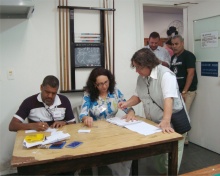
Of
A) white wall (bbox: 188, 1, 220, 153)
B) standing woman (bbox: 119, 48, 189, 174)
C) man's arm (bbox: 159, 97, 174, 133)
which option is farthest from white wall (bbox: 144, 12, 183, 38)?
man's arm (bbox: 159, 97, 174, 133)

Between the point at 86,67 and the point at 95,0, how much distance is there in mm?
830

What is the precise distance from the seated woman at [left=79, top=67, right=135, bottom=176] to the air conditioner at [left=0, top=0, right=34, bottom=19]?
2.78 ft

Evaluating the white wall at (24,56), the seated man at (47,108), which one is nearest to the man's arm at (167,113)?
the seated man at (47,108)

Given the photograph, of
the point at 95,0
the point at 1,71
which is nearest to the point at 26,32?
the point at 1,71

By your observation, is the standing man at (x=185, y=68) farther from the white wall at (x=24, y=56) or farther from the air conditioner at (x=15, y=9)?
the air conditioner at (x=15, y=9)

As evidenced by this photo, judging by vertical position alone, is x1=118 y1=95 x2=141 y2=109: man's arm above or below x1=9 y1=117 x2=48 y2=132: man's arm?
above

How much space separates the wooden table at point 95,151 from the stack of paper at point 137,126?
0.05 meters

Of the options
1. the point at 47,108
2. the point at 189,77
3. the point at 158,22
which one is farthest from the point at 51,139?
the point at 158,22

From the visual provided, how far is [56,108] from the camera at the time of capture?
7.06 feet

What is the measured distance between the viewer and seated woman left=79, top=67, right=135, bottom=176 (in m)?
2.17

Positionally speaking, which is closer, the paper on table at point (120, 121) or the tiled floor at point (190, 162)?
the paper on table at point (120, 121)

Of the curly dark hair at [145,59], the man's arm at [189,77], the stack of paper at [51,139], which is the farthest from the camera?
the man's arm at [189,77]

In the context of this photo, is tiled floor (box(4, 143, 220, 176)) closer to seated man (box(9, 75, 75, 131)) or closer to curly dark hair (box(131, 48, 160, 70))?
seated man (box(9, 75, 75, 131))

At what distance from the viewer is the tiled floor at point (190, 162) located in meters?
2.41
